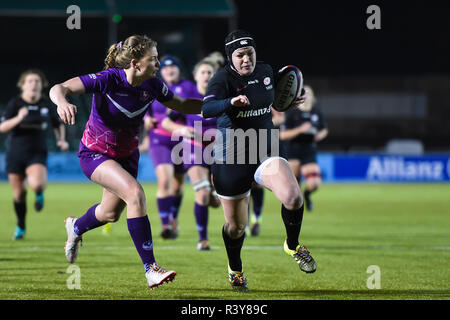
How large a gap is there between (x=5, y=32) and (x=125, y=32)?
5.98 metres

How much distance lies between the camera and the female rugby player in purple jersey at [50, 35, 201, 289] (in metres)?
5.80

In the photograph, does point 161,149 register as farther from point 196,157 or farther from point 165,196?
point 196,157

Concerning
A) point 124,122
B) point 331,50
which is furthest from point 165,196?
point 331,50

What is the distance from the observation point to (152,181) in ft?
80.8

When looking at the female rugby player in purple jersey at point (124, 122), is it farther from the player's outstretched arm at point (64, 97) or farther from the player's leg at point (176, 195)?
the player's leg at point (176, 195)

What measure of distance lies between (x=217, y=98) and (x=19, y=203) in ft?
17.3

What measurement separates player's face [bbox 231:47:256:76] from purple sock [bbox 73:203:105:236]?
1.82m

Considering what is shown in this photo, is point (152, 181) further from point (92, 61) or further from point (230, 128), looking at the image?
point (230, 128)

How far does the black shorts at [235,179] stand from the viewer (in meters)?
5.97

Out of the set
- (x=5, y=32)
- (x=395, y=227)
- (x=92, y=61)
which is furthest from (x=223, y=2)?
(x=395, y=227)

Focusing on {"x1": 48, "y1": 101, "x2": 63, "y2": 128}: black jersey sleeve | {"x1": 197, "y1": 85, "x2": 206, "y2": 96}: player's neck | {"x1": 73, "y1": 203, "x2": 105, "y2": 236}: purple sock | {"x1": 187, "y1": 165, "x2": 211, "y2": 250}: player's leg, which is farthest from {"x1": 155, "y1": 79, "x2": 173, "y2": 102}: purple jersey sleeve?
{"x1": 48, "y1": 101, "x2": 63, "y2": 128}: black jersey sleeve

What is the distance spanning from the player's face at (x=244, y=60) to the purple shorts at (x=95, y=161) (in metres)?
1.15

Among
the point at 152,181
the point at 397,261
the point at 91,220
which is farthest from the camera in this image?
the point at 152,181

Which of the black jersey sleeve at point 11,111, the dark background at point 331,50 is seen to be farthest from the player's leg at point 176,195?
the dark background at point 331,50
